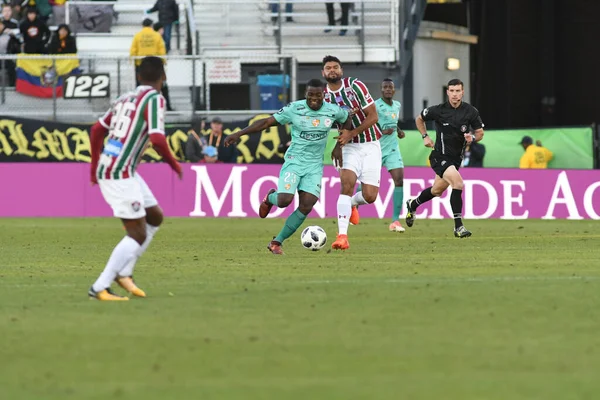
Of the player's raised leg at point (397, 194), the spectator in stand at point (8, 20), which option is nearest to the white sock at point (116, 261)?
the player's raised leg at point (397, 194)

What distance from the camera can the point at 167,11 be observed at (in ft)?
104

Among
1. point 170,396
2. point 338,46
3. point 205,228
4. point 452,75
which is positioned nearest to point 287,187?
point 205,228

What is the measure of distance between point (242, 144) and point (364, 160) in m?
10.8

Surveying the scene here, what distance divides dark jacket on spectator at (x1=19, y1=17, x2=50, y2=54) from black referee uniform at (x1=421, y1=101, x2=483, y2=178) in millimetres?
13025

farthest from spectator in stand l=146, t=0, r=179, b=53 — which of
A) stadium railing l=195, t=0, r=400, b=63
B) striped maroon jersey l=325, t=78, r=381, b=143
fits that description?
striped maroon jersey l=325, t=78, r=381, b=143

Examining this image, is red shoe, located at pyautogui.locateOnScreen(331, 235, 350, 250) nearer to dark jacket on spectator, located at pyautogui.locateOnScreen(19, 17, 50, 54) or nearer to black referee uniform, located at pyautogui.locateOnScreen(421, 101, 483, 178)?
black referee uniform, located at pyautogui.locateOnScreen(421, 101, 483, 178)

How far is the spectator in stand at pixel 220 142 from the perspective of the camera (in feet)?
90.3

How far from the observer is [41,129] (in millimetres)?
28234

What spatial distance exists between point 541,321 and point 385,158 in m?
13.1

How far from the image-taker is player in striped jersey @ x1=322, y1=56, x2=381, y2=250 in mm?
16203

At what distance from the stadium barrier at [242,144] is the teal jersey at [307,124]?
483 inches

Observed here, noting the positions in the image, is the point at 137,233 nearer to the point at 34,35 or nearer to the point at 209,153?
the point at 209,153

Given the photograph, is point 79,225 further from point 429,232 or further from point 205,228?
point 429,232

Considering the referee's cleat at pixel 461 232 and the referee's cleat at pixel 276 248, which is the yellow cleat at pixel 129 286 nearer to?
the referee's cleat at pixel 276 248
